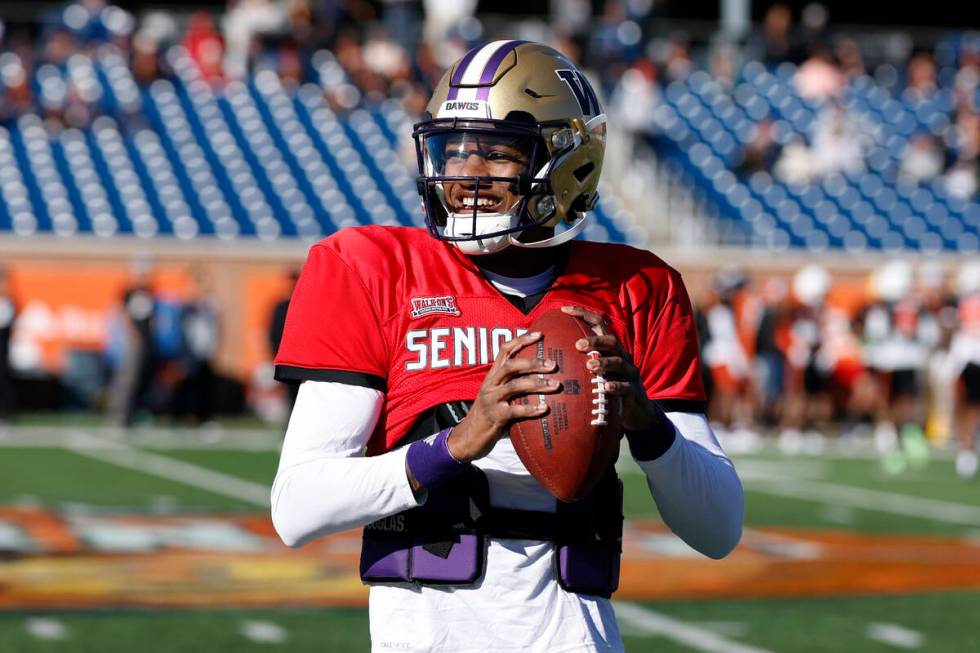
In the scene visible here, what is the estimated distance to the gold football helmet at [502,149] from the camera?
109 inches

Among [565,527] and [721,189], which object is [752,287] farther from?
[565,527]

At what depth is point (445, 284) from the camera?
2770 millimetres

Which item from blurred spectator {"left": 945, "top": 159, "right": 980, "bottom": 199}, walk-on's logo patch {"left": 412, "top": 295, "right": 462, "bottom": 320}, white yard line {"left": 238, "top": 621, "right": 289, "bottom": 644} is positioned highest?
walk-on's logo patch {"left": 412, "top": 295, "right": 462, "bottom": 320}

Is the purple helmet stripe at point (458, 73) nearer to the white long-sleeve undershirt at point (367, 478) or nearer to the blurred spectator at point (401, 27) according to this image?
the white long-sleeve undershirt at point (367, 478)

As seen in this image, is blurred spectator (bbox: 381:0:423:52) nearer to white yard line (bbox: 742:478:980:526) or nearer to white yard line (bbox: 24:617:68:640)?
white yard line (bbox: 742:478:980:526)

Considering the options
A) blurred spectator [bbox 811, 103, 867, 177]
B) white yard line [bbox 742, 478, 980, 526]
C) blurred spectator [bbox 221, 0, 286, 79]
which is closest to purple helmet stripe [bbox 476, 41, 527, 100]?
white yard line [bbox 742, 478, 980, 526]

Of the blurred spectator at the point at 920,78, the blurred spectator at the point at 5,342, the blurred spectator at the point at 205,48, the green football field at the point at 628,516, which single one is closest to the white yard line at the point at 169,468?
the green football field at the point at 628,516

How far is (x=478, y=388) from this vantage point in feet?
8.86

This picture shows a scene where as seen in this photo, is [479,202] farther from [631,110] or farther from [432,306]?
[631,110]

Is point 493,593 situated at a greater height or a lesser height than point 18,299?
greater

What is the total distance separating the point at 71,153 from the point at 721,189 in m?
8.58

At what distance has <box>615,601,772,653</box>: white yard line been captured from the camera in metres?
6.41

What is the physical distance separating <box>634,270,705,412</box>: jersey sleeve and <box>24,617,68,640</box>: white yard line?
417 centimetres

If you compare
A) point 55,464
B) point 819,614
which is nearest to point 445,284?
point 819,614
